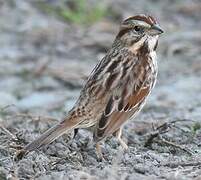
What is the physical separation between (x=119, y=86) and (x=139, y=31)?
0.52 m

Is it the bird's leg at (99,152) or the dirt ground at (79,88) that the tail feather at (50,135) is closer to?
the dirt ground at (79,88)

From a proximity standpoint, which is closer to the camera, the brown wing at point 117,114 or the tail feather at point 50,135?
the tail feather at point 50,135

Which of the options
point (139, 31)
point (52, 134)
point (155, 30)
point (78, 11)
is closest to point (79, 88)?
point (78, 11)

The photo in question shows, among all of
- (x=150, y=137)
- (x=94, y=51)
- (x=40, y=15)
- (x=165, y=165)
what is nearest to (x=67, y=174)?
(x=165, y=165)

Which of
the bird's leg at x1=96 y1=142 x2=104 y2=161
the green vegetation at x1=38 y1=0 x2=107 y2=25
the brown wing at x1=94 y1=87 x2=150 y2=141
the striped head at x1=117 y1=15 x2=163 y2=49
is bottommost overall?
the bird's leg at x1=96 y1=142 x2=104 y2=161

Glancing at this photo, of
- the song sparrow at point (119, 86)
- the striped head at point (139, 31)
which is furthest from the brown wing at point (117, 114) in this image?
the striped head at point (139, 31)

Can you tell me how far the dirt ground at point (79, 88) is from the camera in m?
5.86

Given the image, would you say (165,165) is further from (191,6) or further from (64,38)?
(191,6)

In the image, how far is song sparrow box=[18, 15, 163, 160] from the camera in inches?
248

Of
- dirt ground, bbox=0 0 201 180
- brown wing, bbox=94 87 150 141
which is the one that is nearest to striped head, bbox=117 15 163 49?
brown wing, bbox=94 87 150 141

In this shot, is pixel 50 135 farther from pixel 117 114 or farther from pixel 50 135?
pixel 117 114

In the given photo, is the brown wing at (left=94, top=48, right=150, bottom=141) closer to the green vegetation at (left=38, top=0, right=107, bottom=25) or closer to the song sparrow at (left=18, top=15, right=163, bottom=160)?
the song sparrow at (left=18, top=15, right=163, bottom=160)

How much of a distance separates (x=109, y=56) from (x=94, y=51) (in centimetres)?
393

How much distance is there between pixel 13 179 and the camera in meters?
5.43
